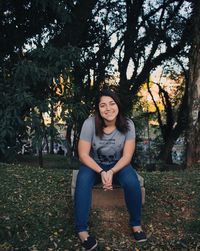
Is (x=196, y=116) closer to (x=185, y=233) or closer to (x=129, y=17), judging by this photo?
(x=185, y=233)

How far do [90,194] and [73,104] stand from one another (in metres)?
5.16

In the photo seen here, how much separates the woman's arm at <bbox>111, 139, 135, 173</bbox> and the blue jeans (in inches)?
2.0

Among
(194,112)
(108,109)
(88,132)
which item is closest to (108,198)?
(88,132)

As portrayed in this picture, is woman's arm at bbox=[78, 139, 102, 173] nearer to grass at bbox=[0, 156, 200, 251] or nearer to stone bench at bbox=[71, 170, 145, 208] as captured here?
stone bench at bbox=[71, 170, 145, 208]

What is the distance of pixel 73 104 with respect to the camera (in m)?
8.84

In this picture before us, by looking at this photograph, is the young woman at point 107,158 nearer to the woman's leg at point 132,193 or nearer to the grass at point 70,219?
the woman's leg at point 132,193

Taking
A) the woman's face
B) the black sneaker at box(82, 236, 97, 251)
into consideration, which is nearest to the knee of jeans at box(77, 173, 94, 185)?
the black sneaker at box(82, 236, 97, 251)

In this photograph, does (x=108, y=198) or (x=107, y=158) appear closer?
(x=107, y=158)

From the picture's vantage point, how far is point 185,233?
406cm

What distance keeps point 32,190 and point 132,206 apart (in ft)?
5.23

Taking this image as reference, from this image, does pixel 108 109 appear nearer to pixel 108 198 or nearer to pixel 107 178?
pixel 107 178

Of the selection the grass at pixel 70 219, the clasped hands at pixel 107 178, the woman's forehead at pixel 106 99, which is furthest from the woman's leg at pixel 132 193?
the woman's forehead at pixel 106 99

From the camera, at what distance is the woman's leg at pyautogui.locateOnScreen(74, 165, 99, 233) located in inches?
146

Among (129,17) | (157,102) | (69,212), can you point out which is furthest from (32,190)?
(157,102)
